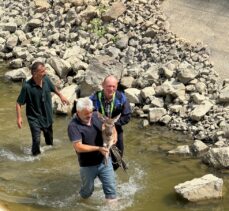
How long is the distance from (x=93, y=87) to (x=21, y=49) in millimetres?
4543

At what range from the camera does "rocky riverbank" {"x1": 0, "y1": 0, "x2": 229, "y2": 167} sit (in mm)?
12039

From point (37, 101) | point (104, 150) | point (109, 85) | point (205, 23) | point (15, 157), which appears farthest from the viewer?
point (205, 23)

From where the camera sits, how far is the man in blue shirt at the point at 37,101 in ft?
31.0

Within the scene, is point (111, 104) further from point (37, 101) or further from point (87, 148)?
point (37, 101)

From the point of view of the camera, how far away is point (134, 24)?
16094mm

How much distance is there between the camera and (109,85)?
762 centimetres

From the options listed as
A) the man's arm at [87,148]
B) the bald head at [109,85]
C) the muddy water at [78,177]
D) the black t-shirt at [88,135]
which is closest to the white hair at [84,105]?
the black t-shirt at [88,135]

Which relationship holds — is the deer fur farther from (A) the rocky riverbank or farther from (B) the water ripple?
(A) the rocky riverbank

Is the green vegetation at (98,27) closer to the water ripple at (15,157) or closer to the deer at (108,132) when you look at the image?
the water ripple at (15,157)

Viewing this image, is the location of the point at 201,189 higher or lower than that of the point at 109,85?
lower

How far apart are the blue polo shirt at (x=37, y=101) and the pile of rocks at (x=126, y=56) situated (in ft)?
9.73

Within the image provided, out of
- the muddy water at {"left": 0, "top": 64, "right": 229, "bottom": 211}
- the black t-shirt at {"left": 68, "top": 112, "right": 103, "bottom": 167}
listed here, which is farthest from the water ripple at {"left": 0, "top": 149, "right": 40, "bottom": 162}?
the black t-shirt at {"left": 68, "top": 112, "right": 103, "bottom": 167}

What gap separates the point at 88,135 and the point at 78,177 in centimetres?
232

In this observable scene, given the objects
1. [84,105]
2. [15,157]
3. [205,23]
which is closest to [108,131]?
[84,105]
